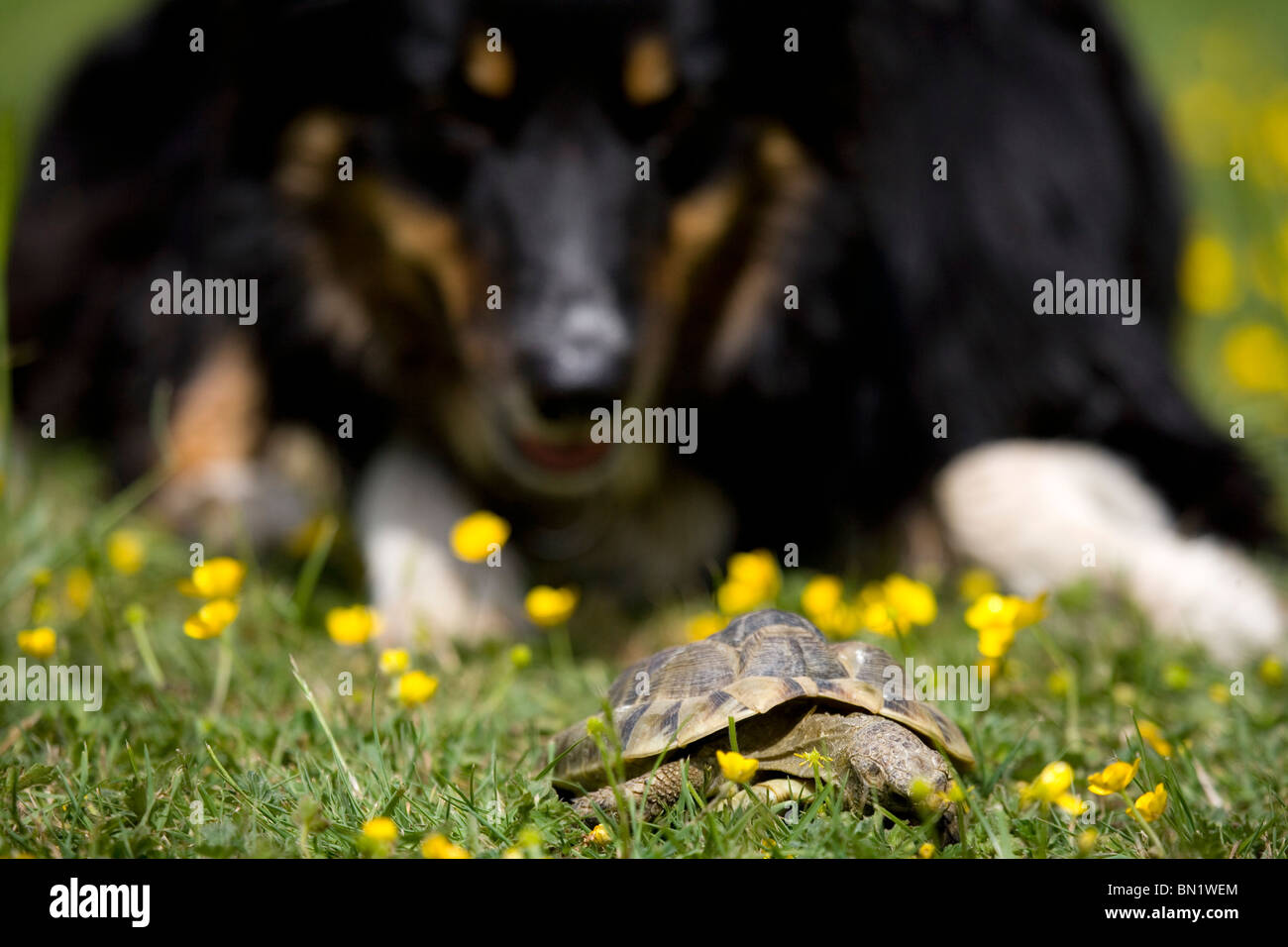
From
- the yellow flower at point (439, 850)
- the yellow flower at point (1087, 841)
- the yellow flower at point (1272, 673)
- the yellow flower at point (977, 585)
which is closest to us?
the yellow flower at point (439, 850)

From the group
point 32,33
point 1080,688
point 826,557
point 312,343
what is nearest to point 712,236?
point 826,557

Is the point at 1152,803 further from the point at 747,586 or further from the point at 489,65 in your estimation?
the point at 489,65

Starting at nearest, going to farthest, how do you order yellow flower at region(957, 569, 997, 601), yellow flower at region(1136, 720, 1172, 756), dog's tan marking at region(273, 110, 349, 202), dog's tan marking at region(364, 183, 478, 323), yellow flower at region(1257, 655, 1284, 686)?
yellow flower at region(1136, 720, 1172, 756)
yellow flower at region(1257, 655, 1284, 686)
yellow flower at region(957, 569, 997, 601)
dog's tan marking at region(364, 183, 478, 323)
dog's tan marking at region(273, 110, 349, 202)

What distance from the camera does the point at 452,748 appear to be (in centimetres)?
189

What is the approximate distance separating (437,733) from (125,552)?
93 cm

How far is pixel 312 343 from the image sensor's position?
10.4 ft

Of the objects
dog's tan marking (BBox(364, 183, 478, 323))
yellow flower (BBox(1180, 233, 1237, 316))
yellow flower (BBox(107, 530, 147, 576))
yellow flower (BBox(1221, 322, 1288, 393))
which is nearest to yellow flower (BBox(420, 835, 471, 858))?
yellow flower (BBox(107, 530, 147, 576))

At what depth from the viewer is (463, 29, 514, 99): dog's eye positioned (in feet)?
8.34

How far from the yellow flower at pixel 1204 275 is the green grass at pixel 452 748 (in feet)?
5.58

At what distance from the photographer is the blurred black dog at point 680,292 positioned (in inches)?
102

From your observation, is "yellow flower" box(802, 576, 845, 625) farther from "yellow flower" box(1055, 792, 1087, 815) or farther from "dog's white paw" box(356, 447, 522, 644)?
"dog's white paw" box(356, 447, 522, 644)

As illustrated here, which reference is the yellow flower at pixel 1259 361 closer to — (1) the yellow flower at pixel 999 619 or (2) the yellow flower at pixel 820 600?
(2) the yellow flower at pixel 820 600

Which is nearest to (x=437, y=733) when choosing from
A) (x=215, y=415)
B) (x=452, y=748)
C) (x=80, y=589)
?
(x=452, y=748)

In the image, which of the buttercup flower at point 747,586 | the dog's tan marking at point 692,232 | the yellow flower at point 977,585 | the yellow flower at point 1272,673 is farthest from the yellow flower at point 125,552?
the yellow flower at point 1272,673
